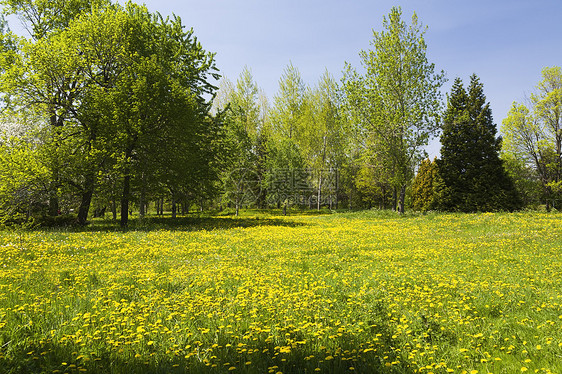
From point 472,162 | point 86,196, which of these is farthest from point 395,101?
point 86,196

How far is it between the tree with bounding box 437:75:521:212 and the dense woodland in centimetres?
12

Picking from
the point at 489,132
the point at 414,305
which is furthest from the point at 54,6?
the point at 489,132

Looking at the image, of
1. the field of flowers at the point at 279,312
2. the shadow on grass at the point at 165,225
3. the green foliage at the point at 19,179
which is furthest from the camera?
the shadow on grass at the point at 165,225

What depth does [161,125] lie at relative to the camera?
20.7 metres

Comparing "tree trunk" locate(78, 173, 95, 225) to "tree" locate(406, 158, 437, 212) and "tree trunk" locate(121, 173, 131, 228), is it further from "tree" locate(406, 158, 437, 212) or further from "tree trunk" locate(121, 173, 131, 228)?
"tree" locate(406, 158, 437, 212)

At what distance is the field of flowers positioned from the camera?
3.90 meters

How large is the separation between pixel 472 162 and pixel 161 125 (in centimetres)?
3133

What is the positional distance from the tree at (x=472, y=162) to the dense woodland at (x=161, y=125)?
120 mm

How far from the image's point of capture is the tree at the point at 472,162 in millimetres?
31109

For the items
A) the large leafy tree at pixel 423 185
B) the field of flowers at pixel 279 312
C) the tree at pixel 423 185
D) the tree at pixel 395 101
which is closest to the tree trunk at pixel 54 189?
the field of flowers at pixel 279 312

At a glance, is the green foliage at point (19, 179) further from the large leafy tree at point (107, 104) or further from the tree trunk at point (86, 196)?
the tree trunk at point (86, 196)

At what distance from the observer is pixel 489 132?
3177cm

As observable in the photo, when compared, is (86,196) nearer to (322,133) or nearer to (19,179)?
(19,179)

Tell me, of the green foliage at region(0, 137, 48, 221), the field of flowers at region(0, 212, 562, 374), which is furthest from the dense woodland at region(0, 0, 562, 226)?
the field of flowers at region(0, 212, 562, 374)
